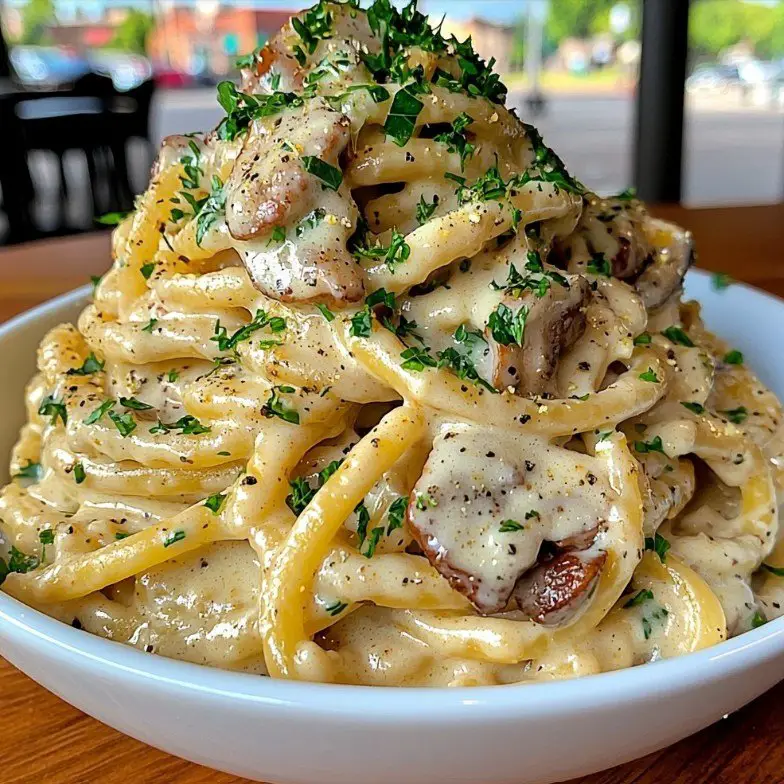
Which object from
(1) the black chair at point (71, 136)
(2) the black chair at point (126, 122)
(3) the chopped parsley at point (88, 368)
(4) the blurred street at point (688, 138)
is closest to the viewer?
(3) the chopped parsley at point (88, 368)

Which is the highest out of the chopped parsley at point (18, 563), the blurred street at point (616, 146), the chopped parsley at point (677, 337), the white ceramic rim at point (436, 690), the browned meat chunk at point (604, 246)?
the browned meat chunk at point (604, 246)

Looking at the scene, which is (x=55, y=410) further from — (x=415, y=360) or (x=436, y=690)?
(x=436, y=690)

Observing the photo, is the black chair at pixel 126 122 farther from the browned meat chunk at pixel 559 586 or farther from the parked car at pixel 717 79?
the parked car at pixel 717 79

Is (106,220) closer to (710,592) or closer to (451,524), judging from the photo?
(451,524)

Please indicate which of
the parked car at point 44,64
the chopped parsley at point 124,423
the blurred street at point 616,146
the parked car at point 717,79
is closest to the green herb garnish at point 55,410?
the chopped parsley at point 124,423

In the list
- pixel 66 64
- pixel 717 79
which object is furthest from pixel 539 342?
pixel 717 79

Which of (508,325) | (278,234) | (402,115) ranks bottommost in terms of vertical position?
(508,325)

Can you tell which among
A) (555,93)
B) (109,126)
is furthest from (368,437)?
(555,93)
